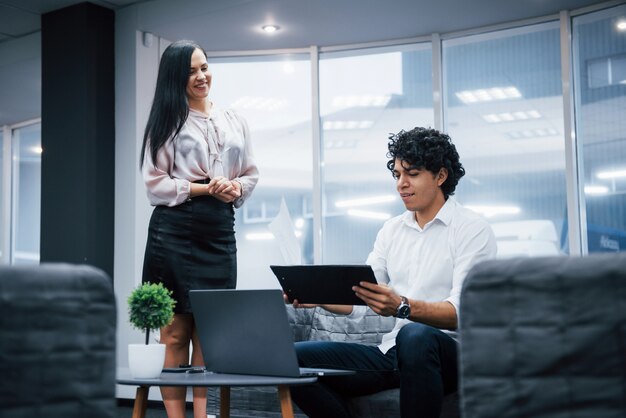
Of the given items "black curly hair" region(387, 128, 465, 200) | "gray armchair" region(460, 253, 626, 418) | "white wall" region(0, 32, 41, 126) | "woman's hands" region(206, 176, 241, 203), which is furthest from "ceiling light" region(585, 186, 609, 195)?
"gray armchair" region(460, 253, 626, 418)

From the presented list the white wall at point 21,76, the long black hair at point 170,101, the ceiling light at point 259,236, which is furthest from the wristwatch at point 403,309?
the white wall at point 21,76

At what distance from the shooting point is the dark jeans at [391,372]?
2166mm

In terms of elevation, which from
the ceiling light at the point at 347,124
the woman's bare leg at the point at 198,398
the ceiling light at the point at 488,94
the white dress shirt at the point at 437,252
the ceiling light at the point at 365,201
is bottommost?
the woman's bare leg at the point at 198,398

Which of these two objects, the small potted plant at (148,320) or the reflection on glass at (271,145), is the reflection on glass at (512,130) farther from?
the small potted plant at (148,320)

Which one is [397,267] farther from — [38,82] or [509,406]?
[38,82]

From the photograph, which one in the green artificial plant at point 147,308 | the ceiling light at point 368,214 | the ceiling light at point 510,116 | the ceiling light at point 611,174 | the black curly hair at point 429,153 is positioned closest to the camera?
the green artificial plant at point 147,308

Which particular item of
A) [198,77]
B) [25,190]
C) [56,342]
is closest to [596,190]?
[198,77]

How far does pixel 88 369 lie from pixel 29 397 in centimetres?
7

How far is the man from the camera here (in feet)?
7.48

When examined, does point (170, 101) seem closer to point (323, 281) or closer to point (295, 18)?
point (323, 281)

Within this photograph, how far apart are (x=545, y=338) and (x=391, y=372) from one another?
1.73 metres

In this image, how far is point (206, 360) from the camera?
2.25 m

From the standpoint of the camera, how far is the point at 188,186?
9.03ft

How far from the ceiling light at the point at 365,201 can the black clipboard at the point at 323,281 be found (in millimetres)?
2961
